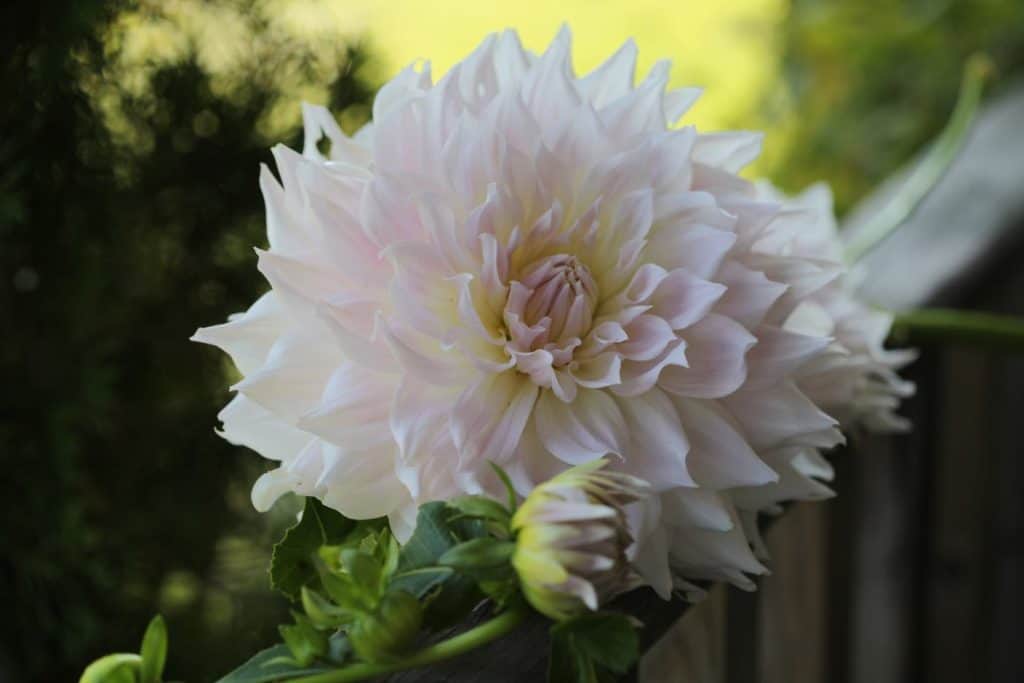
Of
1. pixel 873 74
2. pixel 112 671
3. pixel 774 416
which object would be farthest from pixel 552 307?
pixel 873 74

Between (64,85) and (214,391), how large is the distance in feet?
0.81

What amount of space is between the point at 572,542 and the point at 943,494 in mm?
1041

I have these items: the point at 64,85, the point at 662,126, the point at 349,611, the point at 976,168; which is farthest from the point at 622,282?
the point at 976,168

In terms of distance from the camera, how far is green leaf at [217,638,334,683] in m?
0.36

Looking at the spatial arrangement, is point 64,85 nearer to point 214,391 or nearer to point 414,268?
point 214,391

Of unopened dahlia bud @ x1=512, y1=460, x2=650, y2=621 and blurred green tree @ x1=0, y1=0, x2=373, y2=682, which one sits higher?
blurred green tree @ x1=0, y1=0, x2=373, y2=682

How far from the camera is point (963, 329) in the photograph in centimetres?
93

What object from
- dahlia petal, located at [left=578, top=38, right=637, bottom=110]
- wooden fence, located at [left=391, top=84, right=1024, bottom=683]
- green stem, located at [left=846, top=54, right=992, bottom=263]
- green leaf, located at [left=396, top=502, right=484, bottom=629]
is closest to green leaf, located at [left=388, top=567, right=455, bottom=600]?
green leaf, located at [left=396, top=502, right=484, bottom=629]

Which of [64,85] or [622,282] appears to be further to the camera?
[64,85]

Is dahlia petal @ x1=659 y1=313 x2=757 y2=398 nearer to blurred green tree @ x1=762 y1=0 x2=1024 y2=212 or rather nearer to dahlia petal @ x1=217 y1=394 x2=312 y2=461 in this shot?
dahlia petal @ x1=217 y1=394 x2=312 y2=461

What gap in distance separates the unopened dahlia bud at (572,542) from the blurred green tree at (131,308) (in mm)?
429

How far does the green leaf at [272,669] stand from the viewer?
14.2 inches

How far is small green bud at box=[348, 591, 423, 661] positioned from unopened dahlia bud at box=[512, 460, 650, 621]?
36mm

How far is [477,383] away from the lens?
419mm
